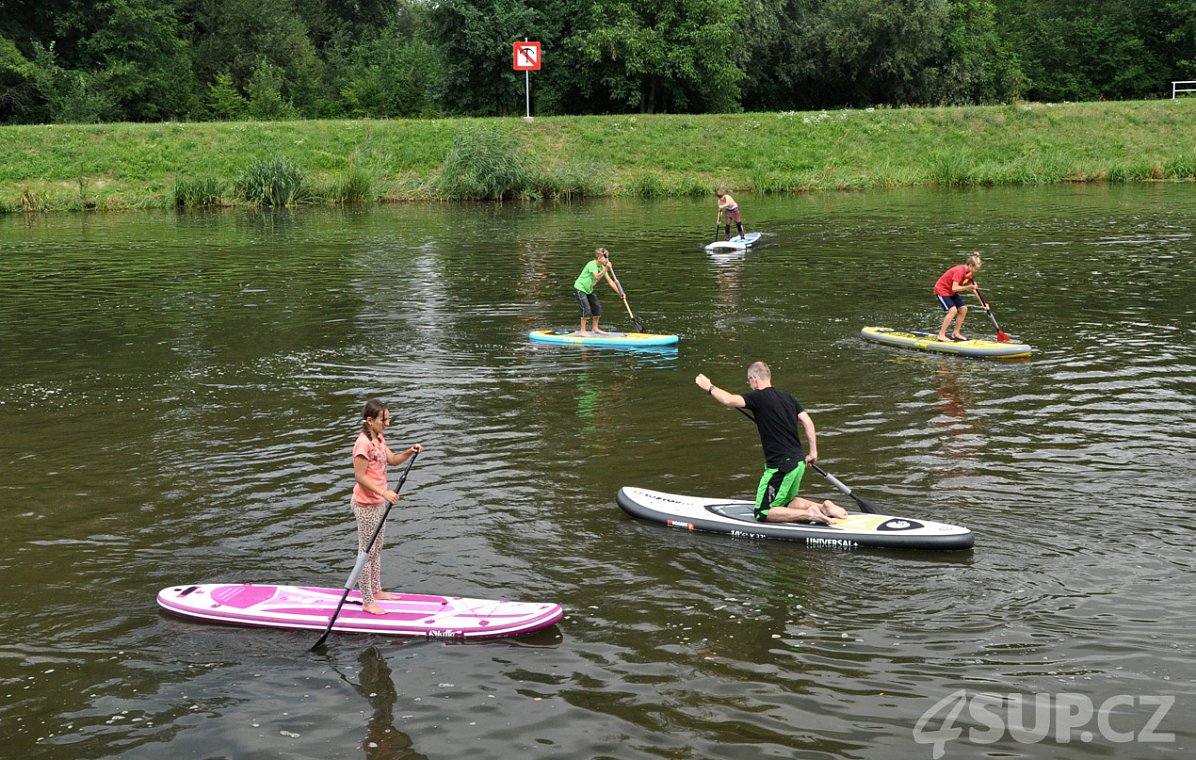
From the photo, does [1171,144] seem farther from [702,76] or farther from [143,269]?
[143,269]

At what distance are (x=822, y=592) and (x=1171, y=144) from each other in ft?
158

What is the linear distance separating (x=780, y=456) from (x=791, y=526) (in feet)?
2.16

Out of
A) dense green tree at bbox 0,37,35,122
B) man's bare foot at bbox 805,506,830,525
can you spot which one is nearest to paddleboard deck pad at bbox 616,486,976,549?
man's bare foot at bbox 805,506,830,525

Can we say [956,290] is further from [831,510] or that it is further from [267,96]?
[267,96]

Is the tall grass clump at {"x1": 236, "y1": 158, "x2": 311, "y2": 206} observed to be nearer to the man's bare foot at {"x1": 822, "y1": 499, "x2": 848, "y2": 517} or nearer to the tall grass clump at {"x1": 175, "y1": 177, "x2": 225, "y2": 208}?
the tall grass clump at {"x1": 175, "y1": 177, "x2": 225, "y2": 208}

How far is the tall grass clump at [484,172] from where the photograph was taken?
45.0 metres

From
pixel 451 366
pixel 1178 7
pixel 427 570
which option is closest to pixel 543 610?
pixel 427 570

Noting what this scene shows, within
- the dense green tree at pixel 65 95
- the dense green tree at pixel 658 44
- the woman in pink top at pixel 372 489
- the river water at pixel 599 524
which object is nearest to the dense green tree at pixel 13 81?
the dense green tree at pixel 65 95

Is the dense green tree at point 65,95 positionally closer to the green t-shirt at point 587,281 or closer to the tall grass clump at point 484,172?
the tall grass clump at point 484,172

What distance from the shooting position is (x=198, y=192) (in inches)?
1741

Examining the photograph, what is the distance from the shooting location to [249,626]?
367 inches

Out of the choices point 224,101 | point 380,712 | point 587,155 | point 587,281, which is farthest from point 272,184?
point 380,712

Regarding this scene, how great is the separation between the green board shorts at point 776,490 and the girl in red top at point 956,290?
28.9ft

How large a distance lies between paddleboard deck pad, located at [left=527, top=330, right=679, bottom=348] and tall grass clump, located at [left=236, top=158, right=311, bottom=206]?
27.1 metres
